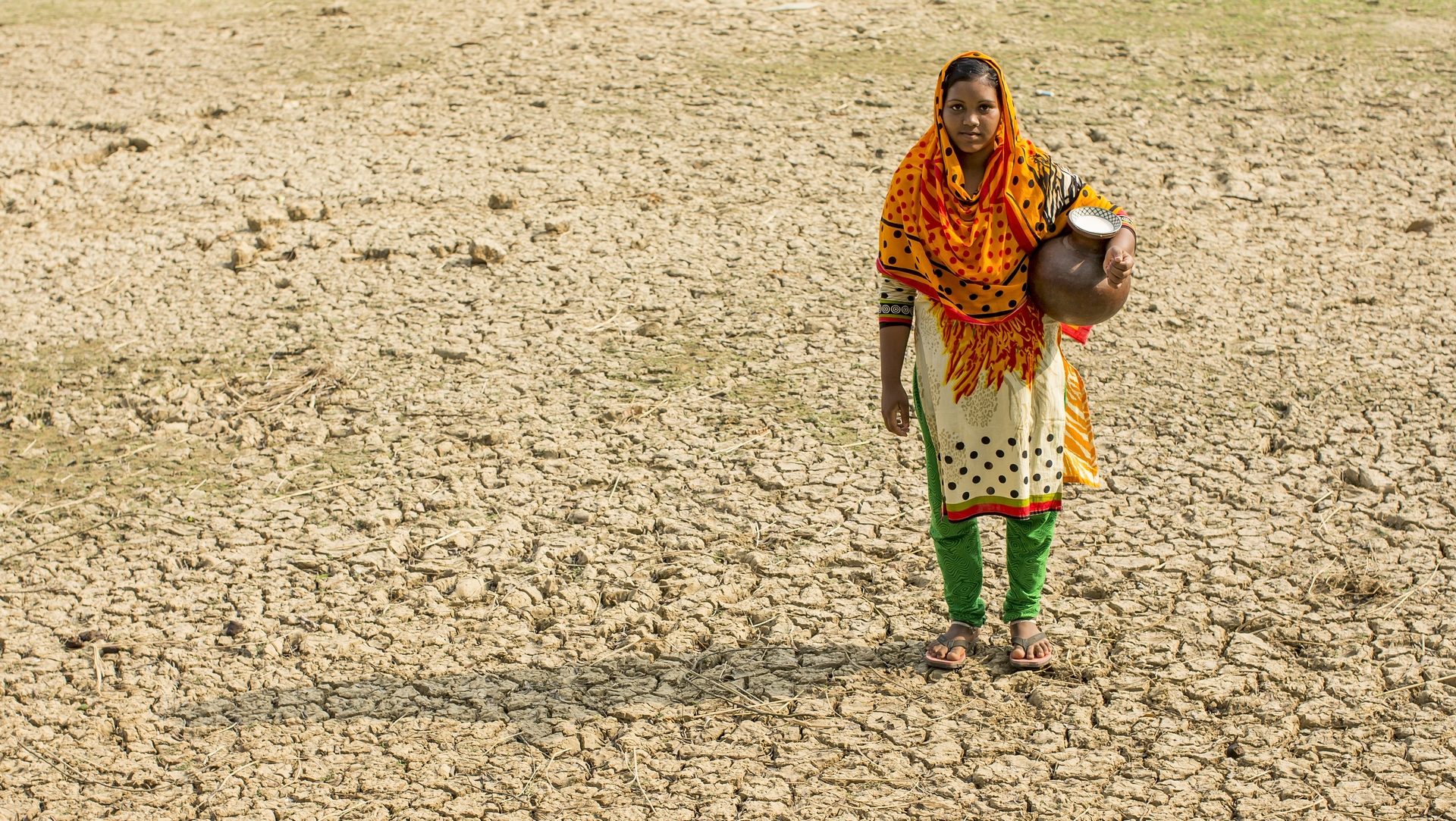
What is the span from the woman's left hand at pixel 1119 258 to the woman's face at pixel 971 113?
0.36m

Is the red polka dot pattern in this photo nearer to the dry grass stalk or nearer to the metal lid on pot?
the metal lid on pot

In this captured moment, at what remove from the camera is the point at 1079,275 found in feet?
9.91

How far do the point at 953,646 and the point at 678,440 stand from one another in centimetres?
146

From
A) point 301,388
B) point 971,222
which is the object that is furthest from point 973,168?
point 301,388

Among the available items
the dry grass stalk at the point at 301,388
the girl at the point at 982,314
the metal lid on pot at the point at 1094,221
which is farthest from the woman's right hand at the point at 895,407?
the dry grass stalk at the point at 301,388

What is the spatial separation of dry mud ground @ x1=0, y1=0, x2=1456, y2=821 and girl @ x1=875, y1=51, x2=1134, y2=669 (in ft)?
1.92

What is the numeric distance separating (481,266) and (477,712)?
2754 millimetres

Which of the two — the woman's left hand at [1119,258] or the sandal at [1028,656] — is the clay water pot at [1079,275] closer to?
the woman's left hand at [1119,258]

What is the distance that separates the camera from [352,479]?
4.54 m

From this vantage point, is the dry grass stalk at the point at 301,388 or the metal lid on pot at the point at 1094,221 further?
the dry grass stalk at the point at 301,388

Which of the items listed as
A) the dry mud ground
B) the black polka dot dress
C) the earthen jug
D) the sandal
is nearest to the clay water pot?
the earthen jug

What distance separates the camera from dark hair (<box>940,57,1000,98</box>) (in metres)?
3.00

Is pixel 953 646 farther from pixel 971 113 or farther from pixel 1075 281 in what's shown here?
pixel 971 113

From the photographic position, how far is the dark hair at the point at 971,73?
118 inches
